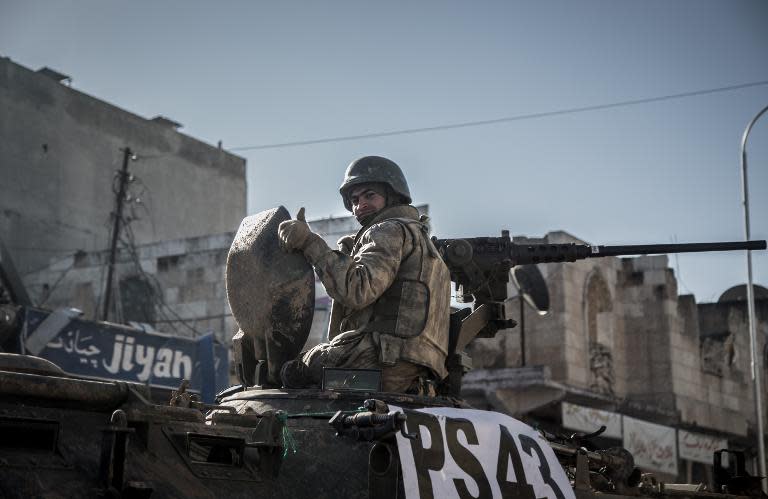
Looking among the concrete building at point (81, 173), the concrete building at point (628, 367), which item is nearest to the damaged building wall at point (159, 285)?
the concrete building at point (81, 173)

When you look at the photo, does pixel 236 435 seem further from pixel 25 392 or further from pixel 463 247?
pixel 463 247

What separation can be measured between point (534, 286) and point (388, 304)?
610 inches

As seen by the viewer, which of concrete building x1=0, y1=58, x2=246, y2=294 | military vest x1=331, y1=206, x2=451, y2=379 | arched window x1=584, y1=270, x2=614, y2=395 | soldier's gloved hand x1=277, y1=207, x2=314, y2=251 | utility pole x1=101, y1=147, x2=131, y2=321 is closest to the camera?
soldier's gloved hand x1=277, y1=207, x2=314, y2=251

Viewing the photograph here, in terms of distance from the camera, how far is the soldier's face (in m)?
7.77

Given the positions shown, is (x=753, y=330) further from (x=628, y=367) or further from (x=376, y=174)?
(x=376, y=174)

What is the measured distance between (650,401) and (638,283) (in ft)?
10.6

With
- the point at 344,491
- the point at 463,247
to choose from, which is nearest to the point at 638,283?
the point at 463,247

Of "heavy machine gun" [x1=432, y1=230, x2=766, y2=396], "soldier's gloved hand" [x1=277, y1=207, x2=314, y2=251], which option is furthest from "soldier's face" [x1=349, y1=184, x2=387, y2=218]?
"soldier's gloved hand" [x1=277, y1=207, x2=314, y2=251]

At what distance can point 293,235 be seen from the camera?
6.71 meters

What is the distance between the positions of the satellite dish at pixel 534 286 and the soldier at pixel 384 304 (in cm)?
1410

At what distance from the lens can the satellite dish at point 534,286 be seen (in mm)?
22031

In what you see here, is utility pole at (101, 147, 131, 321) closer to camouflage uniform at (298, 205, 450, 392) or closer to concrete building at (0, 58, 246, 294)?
concrete building at (0, 58, 246, 294)

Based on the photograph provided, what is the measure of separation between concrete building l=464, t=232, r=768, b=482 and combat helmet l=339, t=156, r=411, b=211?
17559mm

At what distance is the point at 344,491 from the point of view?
18.2 feet
